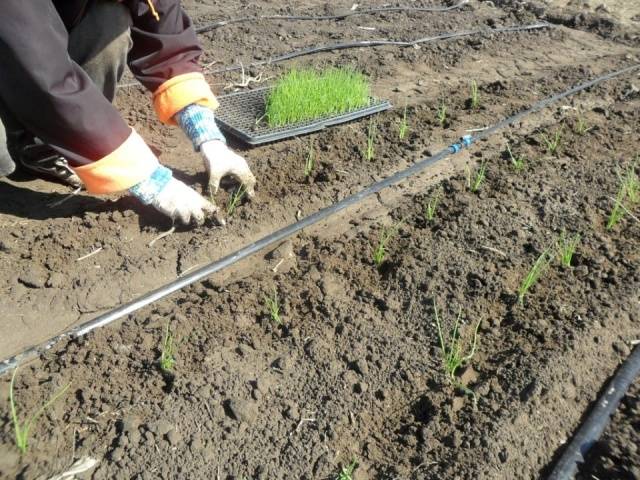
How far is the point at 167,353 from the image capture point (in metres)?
1.94

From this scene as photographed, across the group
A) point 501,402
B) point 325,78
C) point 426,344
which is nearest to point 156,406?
point 426,344

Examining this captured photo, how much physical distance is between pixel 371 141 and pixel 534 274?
1.08 meters

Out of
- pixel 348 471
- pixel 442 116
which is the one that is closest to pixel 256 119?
pixel 442 116

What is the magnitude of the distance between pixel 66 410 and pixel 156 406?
0.82 feet

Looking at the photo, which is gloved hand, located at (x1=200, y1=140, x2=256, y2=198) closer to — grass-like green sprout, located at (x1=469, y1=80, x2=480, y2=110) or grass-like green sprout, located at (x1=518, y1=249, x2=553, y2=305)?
grass-like green sprout, located at (x1=518, y1=249, x2=553, y2=305)

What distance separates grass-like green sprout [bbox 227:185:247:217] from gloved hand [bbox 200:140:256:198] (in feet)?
0.11

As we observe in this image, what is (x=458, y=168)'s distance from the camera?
300cm

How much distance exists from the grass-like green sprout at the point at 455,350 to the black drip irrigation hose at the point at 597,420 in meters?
0.29

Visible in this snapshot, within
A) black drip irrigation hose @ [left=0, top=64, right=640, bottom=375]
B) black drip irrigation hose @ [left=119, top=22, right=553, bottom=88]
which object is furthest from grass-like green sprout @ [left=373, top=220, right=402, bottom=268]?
black drip irrigation hose @ [left=119, top=22, right=553, bottom=88]

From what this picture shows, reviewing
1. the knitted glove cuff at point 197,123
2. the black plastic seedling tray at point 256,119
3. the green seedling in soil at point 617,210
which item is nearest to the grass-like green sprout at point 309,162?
the black plastic seedling tray at point 256,119

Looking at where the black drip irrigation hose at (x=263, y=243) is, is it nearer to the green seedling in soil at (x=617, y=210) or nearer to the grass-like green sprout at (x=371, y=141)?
the grass-like green sprout at (x=371, y=141)

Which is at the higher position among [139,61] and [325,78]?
[139,61]

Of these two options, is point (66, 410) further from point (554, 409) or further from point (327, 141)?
point (327, 141)

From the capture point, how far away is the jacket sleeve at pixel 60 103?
6.59ft
